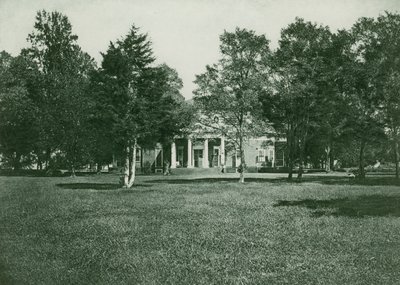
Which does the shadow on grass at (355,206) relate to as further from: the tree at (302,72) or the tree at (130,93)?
the tree at (302,72)

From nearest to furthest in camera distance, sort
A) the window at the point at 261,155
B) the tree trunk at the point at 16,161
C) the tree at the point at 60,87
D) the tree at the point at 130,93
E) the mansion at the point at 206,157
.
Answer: the tree at the point at 130,93, the tree at the point at 60,87, the tree trunk at the point at 16,161, the mansion at the point at 206,157, the window at the point at 261,155

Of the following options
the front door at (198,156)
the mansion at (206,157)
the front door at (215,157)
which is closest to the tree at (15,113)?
the mansion at (206,157)

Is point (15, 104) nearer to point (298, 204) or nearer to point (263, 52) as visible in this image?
point (263, 52)

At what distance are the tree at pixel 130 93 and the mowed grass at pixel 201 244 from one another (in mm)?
9377

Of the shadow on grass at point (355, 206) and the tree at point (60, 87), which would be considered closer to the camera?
the shadow on grass at point (355, 206)

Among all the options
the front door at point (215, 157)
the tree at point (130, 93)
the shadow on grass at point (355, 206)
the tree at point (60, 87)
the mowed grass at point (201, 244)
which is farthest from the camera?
the front door at point (215, 157)

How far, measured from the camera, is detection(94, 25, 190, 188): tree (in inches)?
1018

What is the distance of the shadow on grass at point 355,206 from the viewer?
14.9 m

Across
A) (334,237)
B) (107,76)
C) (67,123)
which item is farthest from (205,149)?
(334,237)

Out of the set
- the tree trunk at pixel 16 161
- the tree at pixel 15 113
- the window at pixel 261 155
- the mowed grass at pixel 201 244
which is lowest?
the mowed grass at pixel 201 244

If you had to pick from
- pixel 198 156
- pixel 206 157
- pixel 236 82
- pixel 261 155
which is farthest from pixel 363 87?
pixel 261 155

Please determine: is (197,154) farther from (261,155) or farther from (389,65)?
(389,65)

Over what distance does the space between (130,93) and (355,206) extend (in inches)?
572

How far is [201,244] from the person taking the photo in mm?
9961
